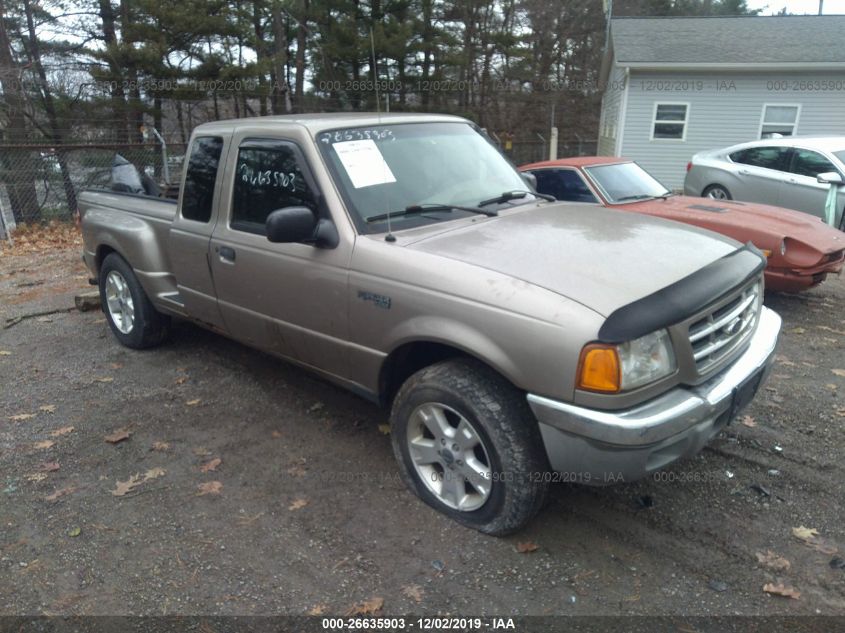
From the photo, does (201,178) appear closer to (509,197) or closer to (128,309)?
(128,309)

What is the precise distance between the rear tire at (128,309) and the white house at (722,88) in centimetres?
1691

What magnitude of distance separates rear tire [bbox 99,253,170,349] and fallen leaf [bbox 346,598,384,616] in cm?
350

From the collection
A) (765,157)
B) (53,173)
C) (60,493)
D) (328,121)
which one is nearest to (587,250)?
(328,121)

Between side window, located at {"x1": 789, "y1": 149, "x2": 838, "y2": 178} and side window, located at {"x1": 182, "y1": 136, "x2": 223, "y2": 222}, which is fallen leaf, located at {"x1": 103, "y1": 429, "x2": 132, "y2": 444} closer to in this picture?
side window, located at {"x1": 182, "y1": 136, "x2": 223, "y2": 222}

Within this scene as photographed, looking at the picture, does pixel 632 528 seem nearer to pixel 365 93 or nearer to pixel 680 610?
pixel 680 610

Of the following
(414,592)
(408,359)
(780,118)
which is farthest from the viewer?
(780,118)

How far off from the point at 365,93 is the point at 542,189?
14309 mm

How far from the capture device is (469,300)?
2650 millimetres

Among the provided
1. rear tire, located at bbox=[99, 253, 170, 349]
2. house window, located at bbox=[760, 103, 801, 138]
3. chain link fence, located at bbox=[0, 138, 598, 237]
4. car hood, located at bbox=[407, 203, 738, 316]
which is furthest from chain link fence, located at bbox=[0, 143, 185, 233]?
house window, located at bbox=[760, 103, 801, 138]

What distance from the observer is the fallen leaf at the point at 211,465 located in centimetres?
356

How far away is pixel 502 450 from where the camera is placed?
104 inches

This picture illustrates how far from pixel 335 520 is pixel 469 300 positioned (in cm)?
138

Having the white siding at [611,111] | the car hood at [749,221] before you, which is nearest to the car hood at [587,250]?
the car hood at [749,221]

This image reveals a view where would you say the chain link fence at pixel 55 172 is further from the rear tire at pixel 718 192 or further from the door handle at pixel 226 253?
the rear tire at pixel 718 192
